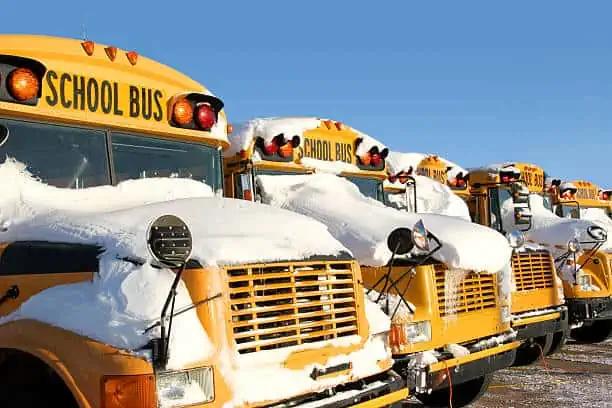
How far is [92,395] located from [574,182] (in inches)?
444

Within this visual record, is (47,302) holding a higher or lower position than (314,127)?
lower

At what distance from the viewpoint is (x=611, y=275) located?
33.2 feet

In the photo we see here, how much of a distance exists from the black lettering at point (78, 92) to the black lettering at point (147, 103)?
0.44 m

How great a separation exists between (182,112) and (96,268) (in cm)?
186

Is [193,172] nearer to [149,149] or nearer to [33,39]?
[149,149]

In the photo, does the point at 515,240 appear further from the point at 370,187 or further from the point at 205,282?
the point at 205,282

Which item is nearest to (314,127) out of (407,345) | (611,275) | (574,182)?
(407,345)

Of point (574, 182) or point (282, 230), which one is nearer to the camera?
point (282, 230)

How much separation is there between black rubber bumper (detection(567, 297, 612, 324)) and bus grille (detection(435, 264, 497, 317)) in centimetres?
391

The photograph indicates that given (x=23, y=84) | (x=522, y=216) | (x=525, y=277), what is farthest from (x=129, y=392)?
(x=522, y=216)

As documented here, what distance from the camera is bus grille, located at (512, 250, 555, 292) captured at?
828cm

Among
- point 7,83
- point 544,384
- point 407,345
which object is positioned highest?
point 7,83

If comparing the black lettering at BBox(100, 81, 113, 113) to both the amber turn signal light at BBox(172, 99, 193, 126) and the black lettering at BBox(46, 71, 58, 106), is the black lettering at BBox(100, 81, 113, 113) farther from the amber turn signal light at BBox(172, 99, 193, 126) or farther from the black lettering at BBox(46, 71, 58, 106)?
the amber turn signal light at BBox(172, 99, 193, 126)

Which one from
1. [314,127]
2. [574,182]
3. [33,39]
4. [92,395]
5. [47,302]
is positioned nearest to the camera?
[92,395]
